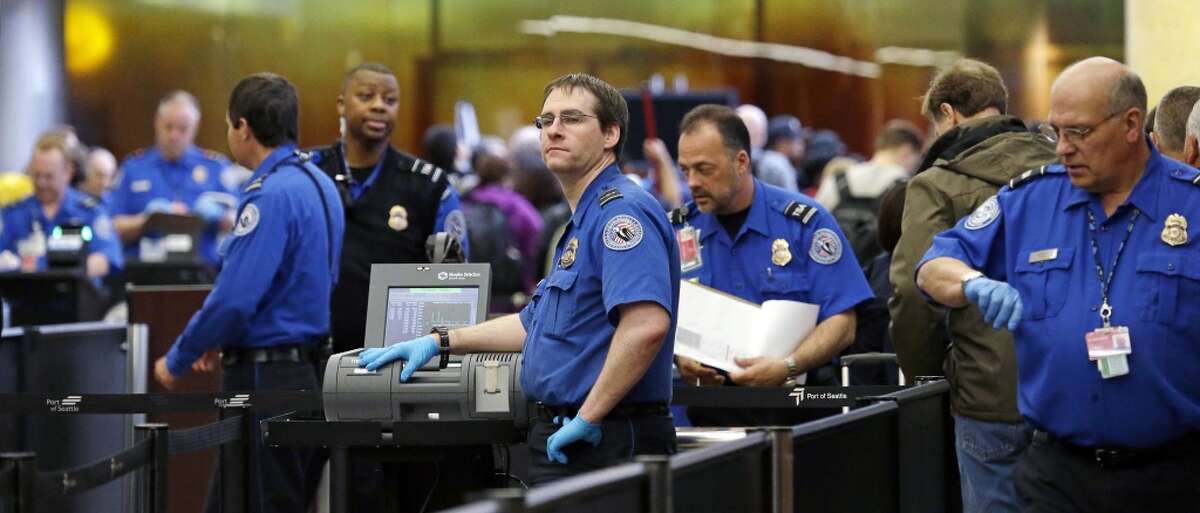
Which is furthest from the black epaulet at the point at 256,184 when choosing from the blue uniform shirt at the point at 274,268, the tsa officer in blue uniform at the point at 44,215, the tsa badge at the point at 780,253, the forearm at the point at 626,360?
the tsa officer in blue uniform at the point at 44,215

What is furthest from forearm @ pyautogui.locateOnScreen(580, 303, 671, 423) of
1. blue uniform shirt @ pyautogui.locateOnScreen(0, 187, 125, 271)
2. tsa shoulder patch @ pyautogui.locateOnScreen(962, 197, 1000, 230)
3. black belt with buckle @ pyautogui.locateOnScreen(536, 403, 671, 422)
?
blue uniform shirt @ pyautogui.locateOnScreen(0, 187, 125, 271)

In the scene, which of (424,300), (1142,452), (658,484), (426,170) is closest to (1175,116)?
(1142,452)

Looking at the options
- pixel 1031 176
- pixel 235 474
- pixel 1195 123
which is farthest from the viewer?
pixel 235 474

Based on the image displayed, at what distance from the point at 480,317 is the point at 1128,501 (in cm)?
192

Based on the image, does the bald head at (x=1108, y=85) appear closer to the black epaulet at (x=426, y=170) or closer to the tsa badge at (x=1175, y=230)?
the tsa badge at (x=1175, y=230)

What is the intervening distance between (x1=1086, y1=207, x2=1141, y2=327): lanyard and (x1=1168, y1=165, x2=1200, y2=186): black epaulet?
12cm

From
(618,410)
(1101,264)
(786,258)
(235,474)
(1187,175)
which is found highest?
(1187,175)

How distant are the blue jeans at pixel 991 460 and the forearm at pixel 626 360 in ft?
3.68

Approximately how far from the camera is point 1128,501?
413 centimetres

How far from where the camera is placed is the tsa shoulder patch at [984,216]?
14.5ft

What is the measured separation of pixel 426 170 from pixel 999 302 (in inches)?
139

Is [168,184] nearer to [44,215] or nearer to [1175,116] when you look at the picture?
[44,215]

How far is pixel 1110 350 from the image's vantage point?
4047mm

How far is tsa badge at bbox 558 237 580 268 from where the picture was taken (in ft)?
15.3
